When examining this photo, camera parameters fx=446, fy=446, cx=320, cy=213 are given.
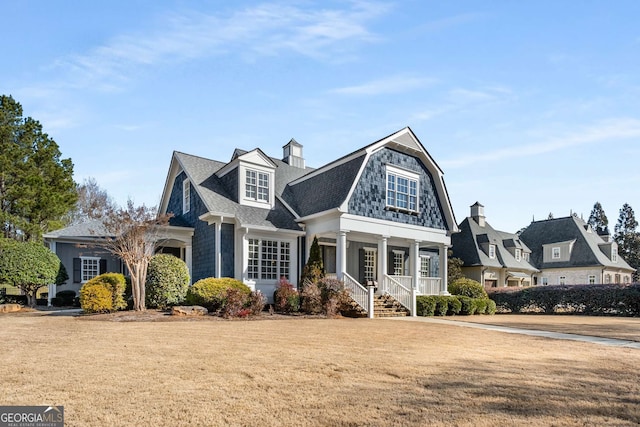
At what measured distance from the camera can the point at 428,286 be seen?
73.3 feet

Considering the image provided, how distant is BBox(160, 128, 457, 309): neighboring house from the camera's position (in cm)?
1869

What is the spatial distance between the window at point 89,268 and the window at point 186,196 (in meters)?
6.21

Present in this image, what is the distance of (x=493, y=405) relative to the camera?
4949 mm

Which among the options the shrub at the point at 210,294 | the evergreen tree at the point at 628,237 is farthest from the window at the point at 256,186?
the evergreen tree at the point at 628,237

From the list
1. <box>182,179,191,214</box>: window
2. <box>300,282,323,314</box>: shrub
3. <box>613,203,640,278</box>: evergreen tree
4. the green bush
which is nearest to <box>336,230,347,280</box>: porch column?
<box>300,282,323,314</box>: shrub

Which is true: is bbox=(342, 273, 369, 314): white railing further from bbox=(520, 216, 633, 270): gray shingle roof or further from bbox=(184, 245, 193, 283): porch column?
bbox=(520, 216, 633, 270): gray shingle roof

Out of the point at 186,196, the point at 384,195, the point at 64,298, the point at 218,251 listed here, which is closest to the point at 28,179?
the point at 64,298

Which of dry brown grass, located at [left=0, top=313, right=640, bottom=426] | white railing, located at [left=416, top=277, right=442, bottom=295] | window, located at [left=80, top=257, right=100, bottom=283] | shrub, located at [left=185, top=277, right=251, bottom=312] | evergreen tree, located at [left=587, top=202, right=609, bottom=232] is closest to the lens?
dry brown grass, located at [left=0, top=313, right=640, bottom=426]

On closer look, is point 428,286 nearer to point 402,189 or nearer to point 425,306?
point 425,306

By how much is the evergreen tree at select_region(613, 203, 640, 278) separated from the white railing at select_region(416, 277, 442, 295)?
1770 inches

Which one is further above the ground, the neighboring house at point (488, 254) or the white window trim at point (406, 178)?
the white window trim at point (406, 178)

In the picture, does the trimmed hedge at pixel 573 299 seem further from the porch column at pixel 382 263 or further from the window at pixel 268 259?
the window at pixel 268 259

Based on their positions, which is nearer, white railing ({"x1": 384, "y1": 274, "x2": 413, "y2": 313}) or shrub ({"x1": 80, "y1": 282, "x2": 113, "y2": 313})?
shrub ({"x1": 80, "y1": 282, "x2": 113, "y2": 313})

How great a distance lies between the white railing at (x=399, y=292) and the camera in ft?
62.0
